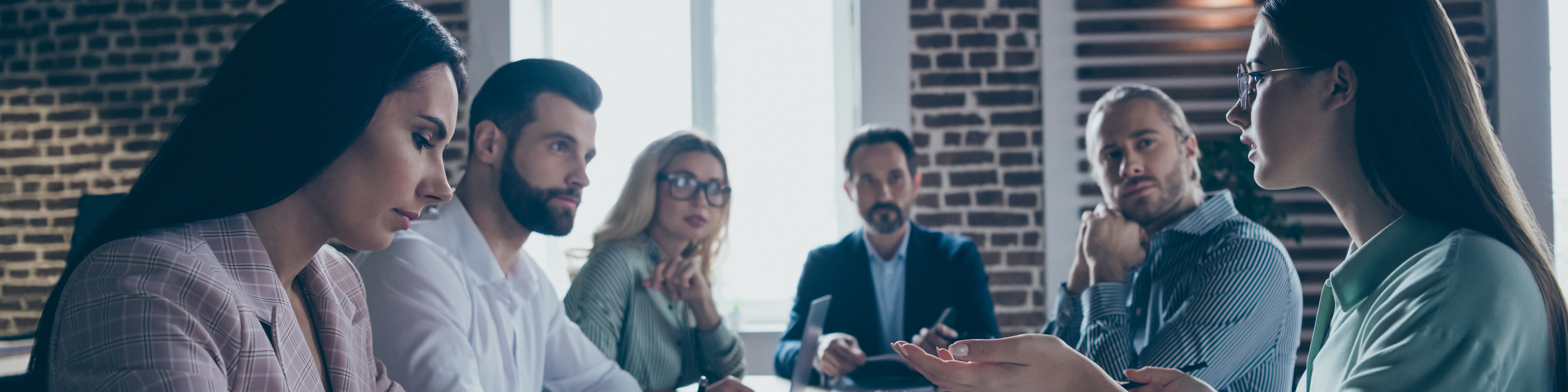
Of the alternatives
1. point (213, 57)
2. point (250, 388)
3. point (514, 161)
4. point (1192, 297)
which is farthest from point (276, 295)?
point (213, 57)

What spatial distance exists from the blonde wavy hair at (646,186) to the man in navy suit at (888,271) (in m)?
0.50

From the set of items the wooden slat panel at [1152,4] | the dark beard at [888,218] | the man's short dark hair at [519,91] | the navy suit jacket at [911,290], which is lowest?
the navy suit jacket at [911,290]

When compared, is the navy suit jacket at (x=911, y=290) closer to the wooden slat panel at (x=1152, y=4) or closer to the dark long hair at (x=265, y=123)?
the wooden slat panel at (x=1152, y=4)

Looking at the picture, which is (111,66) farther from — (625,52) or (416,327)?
(416,327)

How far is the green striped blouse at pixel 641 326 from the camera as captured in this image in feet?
7.98

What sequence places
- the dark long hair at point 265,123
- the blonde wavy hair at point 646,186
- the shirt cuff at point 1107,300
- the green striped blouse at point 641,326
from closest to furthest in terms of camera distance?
1. the dark long hair at point 265,123
2. the shirt cuff at point 1107,300
3. the green striped blouse at point 641,326
4. the blonde wavy hair at point 646,186

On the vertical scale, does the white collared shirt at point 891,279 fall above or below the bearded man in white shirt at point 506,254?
below

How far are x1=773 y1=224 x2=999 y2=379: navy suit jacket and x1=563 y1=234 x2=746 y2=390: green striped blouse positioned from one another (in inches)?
12.9

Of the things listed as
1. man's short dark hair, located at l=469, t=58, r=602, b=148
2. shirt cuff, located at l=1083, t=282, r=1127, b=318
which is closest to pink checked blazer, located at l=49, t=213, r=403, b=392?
man's short dark hair, located at l=469, t=58, r=602, b=148

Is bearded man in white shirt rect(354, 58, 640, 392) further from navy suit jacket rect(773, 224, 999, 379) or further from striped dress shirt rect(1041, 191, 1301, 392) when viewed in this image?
striped dress shirt rect(1041, 191, 1301, 392)

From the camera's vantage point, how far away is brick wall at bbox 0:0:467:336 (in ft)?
12.8

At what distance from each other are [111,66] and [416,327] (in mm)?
3946

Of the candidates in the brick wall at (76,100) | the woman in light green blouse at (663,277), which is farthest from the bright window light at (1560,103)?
the brick wall at (76,100)

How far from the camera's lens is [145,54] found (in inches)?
154
